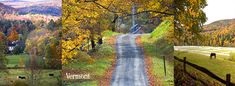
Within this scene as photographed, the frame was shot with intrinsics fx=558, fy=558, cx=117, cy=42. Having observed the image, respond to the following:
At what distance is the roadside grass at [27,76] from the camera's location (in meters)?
6.94

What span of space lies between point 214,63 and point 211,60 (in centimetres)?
7

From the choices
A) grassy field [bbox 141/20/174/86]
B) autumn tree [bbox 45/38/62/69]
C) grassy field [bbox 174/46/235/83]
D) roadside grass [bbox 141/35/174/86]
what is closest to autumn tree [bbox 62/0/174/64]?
autumn tree [bbox 45/38/62/69]

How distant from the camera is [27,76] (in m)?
7.07

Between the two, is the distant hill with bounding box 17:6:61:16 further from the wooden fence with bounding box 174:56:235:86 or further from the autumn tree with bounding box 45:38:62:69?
the wooden fence with bounding box 174:56:235:86

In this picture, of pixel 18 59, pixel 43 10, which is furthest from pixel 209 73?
pixel 18 59

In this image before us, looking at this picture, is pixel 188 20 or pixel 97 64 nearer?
pixel 97 64

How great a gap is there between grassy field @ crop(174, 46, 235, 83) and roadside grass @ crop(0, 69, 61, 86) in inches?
77.3

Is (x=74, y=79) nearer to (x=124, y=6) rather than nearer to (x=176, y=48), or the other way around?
(x=124, y=6)

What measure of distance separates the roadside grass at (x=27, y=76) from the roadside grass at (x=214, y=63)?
1963 millimetres

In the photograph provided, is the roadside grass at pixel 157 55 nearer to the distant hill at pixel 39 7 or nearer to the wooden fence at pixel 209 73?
the wooden fence at pixel 209 73

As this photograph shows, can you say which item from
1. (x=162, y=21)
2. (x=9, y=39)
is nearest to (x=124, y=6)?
(x=162, y=21)

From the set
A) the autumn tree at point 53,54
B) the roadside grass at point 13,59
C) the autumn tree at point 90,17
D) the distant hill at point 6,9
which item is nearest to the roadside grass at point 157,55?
the autumn tree at point 90,17

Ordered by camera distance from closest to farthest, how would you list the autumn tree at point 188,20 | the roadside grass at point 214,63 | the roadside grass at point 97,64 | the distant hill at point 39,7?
the distant hill at point 39,7 → the roadside grass at point 97,64 → the roadside grass at point 214,63 → the autumn tree at point 188,20

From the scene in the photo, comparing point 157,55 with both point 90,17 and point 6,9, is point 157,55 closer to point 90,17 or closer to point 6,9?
point 90,17
